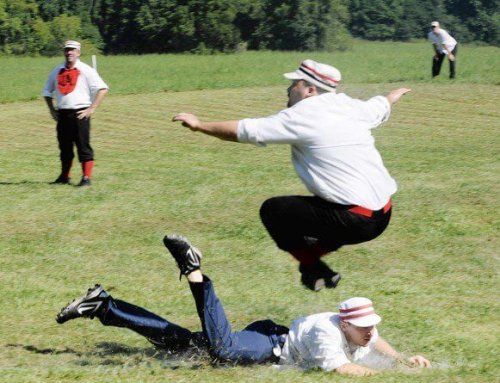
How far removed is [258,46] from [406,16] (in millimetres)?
35366

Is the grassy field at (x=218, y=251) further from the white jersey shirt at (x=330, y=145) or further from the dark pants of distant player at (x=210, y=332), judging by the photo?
the white jersey shirt at (x=330, y=145)

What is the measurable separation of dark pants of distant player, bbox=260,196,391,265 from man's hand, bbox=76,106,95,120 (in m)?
8.47

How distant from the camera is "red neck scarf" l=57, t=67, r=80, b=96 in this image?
15.3 m

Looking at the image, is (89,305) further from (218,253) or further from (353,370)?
(218,253)

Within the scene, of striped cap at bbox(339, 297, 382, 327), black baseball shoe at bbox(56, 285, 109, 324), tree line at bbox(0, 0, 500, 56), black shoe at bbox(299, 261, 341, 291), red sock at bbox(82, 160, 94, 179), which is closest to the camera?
striped cap at bbox(339, 297, 382, 327)

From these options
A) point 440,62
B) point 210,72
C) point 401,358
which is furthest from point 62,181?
point 210,72

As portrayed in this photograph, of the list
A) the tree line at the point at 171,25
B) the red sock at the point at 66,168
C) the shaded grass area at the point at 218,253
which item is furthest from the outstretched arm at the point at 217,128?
the tree line at the point at 171,25

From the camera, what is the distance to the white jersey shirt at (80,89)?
15.3m

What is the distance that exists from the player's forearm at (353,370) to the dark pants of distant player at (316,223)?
86 centimetres

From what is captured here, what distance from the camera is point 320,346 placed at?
741cm

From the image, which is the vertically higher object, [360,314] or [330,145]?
[330,145]

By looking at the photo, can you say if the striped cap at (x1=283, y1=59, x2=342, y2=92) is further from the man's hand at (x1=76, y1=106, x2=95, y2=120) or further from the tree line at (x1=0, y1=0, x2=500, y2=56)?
the tree line at (x1=0, y1=0, x2=500, y2=56)

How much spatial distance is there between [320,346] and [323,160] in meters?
1.38

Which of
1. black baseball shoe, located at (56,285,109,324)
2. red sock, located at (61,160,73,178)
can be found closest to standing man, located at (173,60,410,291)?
black baseball shoe, located at (56,285,109,324)
